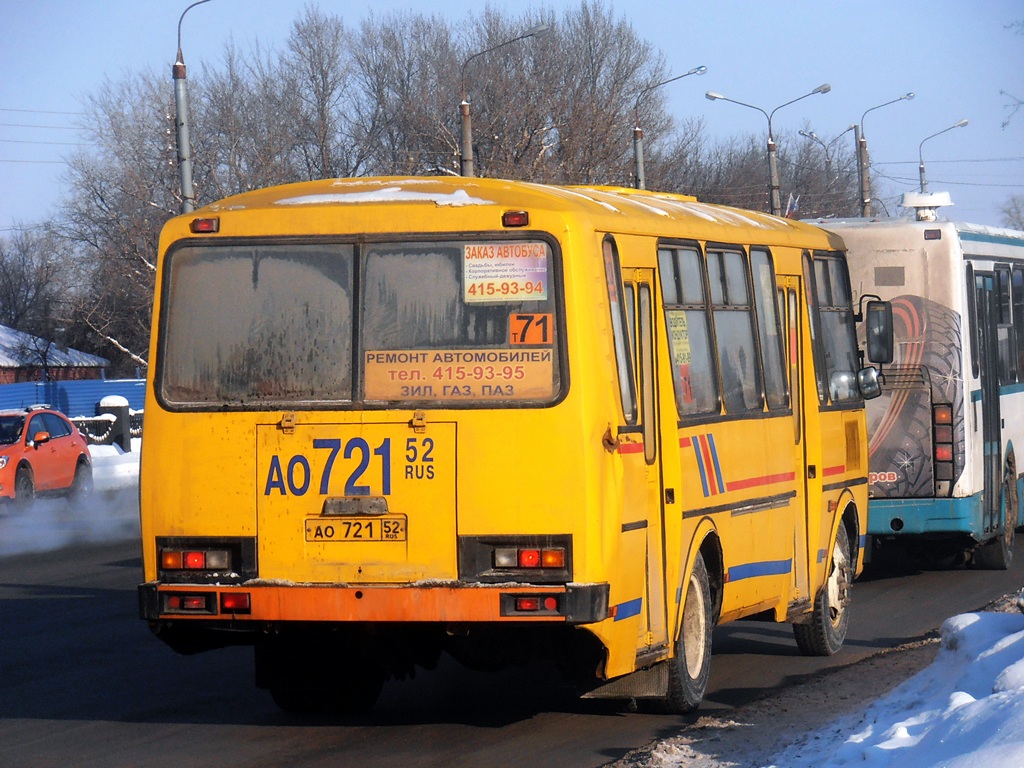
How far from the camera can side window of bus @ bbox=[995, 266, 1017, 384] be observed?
15.6m

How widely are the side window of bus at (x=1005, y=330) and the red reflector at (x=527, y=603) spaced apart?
971cm

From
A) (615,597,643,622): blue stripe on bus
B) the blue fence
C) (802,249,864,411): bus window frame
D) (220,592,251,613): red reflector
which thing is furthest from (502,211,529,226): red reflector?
the blue fence

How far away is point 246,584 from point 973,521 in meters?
8.60

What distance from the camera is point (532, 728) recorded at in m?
8.25

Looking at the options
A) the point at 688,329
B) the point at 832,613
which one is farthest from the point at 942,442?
the point at 688,329

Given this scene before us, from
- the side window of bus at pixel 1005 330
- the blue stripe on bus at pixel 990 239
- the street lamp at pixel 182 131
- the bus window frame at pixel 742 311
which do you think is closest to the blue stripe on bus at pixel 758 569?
the bus window frame at pixel 742 311

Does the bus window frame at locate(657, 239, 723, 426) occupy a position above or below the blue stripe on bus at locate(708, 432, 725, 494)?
above

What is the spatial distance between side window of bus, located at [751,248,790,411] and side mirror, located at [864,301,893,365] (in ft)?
6.86

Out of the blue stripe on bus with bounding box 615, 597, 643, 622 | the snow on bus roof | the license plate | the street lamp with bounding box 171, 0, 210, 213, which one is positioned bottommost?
the blue stripe on bus with bounding box 615, 597, 643, 622

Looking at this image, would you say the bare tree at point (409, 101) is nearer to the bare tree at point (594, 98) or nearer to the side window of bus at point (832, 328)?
the bare tree at point (594, 98)

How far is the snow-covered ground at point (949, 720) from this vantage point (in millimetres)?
5488

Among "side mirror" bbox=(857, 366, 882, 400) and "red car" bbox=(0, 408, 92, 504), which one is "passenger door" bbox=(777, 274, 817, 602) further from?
"red car" bbox=(0, 408, 92, 504)

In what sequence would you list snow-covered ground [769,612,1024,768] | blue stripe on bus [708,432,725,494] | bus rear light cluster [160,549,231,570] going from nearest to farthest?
snow-covered ground [769,612,1024,768]
bus rear light cluster [160,549,231,570]
blue stripe on bus [708,432,725,494]

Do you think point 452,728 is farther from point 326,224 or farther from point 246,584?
point 326,224
